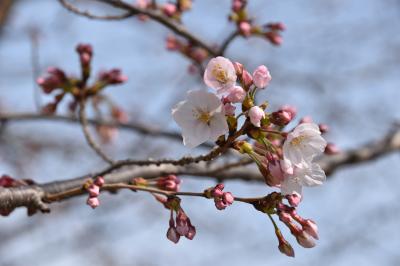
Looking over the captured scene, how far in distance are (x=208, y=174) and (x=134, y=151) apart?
3858mm

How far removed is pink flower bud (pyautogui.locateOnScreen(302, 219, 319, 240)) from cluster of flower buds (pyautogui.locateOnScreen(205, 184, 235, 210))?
271 mm

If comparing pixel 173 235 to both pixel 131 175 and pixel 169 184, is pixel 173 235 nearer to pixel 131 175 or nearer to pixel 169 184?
pixel 169 184

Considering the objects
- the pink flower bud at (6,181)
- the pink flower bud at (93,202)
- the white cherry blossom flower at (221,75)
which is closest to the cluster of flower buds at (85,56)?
the pink flower bud at (6,181)

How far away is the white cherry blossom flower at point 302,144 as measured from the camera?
5.81ft


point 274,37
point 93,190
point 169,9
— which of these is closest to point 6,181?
point 93,190

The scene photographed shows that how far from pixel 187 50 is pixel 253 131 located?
220 centimetres

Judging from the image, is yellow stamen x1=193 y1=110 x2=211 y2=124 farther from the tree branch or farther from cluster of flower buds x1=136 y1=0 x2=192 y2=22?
cluster of flower buds x1=136 y1=0 x2=192 y2=22

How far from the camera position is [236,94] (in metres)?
1.74

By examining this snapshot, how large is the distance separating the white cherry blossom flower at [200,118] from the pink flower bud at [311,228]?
44 centimetres

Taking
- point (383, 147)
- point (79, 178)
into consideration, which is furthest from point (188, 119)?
point (383, 147)

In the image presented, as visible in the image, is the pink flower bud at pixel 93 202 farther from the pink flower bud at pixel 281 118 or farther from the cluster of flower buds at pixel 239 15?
the cluster of flower buds at pixel 239 15

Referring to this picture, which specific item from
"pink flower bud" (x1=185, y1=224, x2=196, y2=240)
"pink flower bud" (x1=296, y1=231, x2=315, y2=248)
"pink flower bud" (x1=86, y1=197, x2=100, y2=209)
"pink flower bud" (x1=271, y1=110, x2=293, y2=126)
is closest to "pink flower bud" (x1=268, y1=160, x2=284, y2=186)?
"pink flower bud" (x1=271, y1=110, x2=293, y2=126)

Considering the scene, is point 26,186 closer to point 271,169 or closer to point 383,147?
point 271,169

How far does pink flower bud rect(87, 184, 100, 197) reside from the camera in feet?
6.51
